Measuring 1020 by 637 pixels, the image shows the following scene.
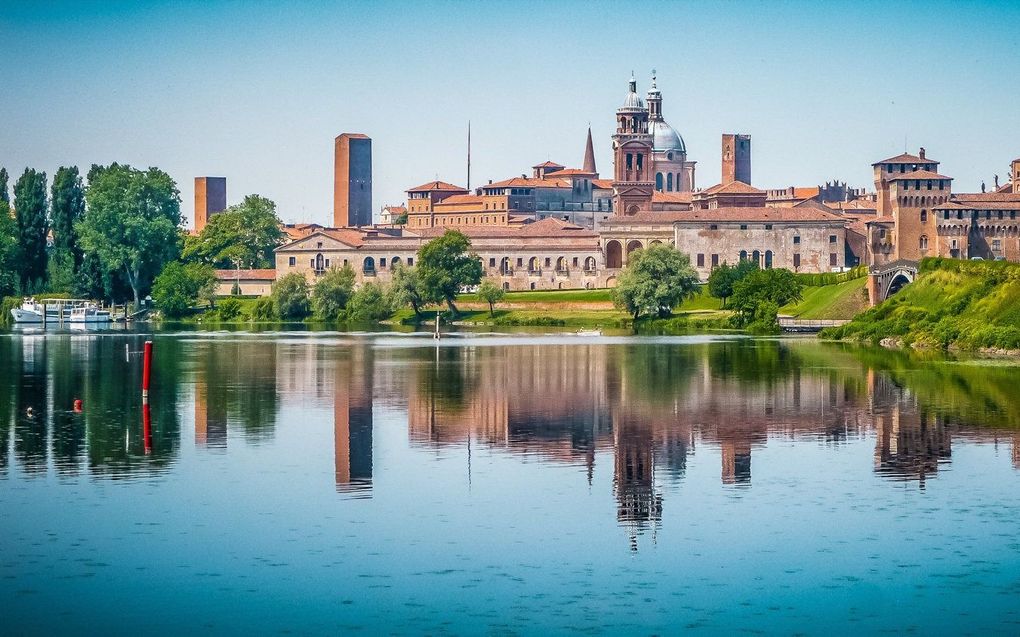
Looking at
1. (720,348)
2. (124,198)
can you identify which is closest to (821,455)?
(720,348)

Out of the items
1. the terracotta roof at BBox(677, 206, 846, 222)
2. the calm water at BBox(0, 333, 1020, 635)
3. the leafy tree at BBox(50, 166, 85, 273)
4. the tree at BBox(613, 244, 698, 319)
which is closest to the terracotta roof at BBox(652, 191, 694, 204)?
the terracotta roof at BBox(677, 206, 846, 222)

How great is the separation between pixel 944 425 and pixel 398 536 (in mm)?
12618

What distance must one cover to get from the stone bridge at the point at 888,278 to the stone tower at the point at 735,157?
280 feet

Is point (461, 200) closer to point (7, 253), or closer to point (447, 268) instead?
point (447, 268)

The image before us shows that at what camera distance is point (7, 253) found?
7675cm

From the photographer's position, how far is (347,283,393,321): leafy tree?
79.7 metres

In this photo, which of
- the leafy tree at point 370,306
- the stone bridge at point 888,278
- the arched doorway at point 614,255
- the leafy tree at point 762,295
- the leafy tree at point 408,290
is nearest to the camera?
the stone bridge at point 888,278

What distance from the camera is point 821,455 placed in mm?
22578

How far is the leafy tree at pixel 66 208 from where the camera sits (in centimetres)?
7719

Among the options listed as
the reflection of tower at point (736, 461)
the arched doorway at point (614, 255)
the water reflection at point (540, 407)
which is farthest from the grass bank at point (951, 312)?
the arched doorway at point (614, 255)

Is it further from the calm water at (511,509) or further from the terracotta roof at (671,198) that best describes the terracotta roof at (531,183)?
the calm water at (511,509)

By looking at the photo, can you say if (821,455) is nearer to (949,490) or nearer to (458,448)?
(949,490)

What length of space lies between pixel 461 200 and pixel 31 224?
175 ft

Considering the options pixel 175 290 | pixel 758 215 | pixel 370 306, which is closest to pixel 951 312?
pixel 370 306
